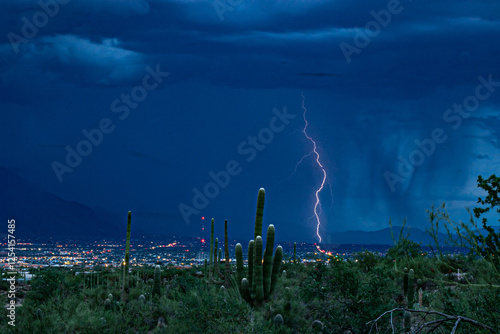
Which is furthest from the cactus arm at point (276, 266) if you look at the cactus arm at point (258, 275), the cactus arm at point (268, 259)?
the cactus arm at point (258, 275)

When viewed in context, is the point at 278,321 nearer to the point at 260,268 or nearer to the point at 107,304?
the point at 260,268

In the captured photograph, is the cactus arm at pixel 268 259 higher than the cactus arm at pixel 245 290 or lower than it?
higher

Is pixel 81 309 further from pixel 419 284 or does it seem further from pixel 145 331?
pixel 419 284

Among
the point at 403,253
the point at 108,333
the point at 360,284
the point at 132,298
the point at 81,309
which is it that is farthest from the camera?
the point at 403,253

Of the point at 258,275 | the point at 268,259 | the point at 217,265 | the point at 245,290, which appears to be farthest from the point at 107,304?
the point at 217,265

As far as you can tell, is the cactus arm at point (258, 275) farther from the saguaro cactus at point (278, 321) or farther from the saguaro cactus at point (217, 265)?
the saguaro cactus at point (217, 265)

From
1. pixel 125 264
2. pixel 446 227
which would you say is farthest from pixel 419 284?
pixel 125 264

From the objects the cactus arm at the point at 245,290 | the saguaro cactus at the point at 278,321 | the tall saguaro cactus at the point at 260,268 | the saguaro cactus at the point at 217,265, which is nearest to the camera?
the saguaro cactus at the point at 278,321
